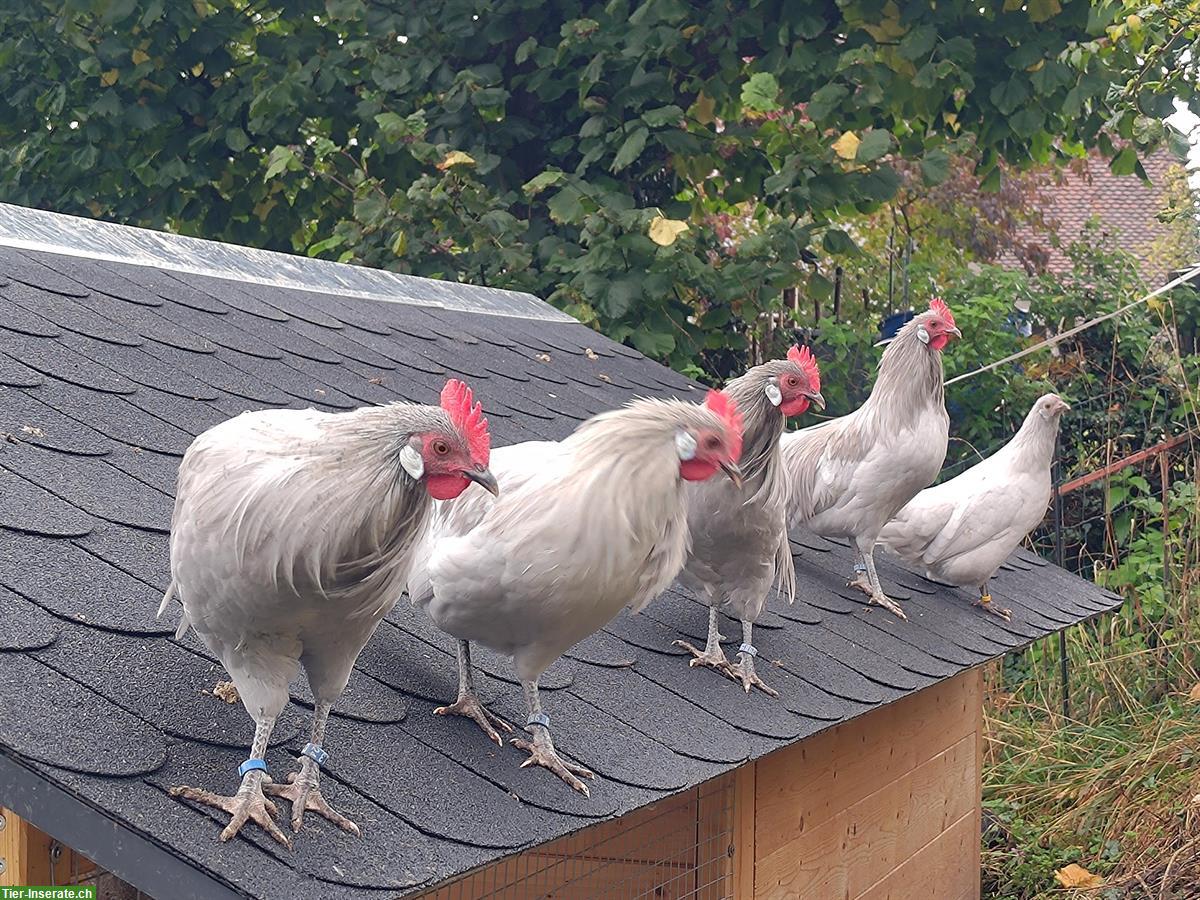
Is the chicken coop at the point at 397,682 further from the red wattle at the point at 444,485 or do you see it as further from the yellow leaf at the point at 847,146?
the yellow leaf at the point at 847,146

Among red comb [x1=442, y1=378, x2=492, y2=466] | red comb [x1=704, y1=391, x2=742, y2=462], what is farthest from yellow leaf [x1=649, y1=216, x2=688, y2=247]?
red comb [x1=442, y1=378, x2=492, y2=466]

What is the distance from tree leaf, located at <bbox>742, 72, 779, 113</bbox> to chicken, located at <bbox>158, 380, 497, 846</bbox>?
6588 mm

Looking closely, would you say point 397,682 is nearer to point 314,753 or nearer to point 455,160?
point 314,753

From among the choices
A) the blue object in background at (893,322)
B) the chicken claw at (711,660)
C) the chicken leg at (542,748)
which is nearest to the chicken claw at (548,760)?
the chicken leg at (542,748)

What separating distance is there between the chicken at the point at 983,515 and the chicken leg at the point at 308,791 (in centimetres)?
333

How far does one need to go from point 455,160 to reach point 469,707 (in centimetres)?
650

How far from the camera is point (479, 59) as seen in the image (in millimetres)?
9578

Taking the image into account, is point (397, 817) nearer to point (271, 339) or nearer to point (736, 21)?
point (271, 339)

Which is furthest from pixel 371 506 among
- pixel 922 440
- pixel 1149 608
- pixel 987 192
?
pixel 987 192

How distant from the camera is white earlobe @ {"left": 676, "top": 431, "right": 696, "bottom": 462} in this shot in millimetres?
2496

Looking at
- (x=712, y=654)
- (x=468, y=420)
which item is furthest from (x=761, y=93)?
(x=468, y=420)

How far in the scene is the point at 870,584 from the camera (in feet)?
14.8

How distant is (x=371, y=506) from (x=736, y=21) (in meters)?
7.76

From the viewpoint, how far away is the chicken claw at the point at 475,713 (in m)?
2.47
